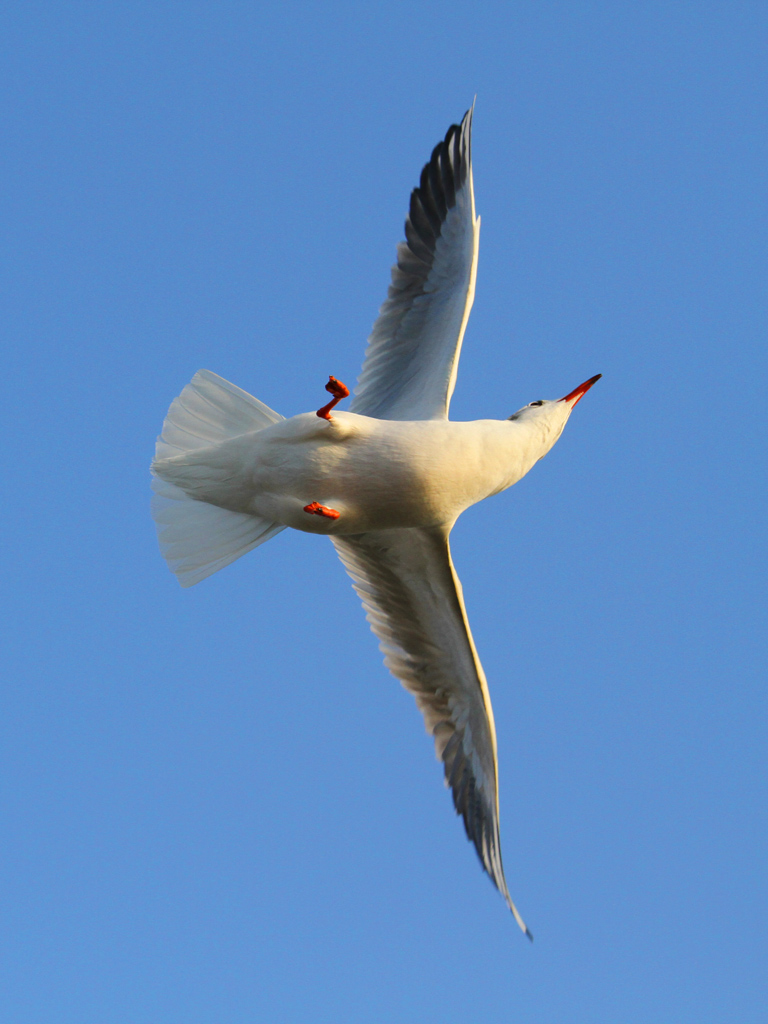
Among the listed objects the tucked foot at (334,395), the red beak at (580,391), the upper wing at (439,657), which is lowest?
the upper wing at (439,657)

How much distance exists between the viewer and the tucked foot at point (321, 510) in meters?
6.12

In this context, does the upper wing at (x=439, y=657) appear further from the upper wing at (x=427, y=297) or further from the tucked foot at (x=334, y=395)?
the tucked foot at (x=334, y=395)

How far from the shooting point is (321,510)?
20.1ft

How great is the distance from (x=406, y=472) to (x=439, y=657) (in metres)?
1.75

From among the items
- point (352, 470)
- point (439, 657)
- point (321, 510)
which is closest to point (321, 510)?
point (321, 510)

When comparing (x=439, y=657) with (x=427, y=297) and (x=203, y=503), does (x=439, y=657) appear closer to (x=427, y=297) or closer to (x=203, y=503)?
(x=203, y=503)

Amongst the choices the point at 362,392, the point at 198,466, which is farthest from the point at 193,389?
the point at 362,392

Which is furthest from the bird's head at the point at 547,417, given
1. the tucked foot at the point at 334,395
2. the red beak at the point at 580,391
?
the tucked foot at the point at 334,395

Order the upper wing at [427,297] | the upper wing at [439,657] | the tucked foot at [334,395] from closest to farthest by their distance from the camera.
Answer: the tucked foot at [334,395]
the upper wing at [427,297]
the upper wing at [439,657]

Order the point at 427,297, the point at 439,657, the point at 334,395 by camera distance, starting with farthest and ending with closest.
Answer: the point at 439,657 → the point at 427,297 → the point at 334,395

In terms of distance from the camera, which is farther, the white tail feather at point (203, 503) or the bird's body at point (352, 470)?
the white tail feather at point (203, 503)

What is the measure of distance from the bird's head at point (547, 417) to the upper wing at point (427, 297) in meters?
0.66

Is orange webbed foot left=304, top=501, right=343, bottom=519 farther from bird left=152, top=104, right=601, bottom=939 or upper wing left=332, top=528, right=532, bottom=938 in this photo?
upper wing left=332, top=528, right=532, bottom=938

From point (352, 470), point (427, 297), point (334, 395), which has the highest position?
point (427, 297)
